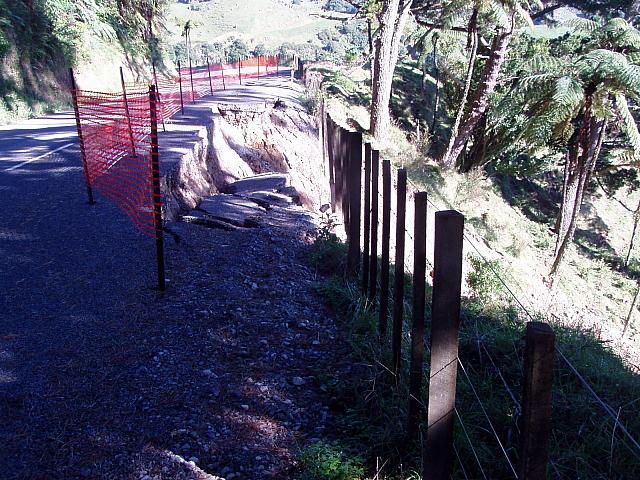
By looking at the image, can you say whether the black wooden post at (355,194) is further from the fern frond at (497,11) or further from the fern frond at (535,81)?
the fern frond at (497,11)

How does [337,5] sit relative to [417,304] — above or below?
above

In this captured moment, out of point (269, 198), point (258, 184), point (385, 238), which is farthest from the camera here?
point (258, 184)

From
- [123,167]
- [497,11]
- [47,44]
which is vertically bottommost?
[123,167]

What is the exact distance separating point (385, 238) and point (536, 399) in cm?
263

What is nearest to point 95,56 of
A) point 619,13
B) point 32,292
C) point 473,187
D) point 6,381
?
point 473,187

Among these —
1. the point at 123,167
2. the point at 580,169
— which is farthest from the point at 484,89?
the point at 123,167

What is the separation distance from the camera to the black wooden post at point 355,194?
18.8 feet

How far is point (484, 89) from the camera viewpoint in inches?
805

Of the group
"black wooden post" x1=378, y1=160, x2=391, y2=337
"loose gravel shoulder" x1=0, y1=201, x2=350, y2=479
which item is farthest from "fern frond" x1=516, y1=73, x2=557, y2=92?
"black wooden post" x1=378, y1=160, x2=391, y2=337

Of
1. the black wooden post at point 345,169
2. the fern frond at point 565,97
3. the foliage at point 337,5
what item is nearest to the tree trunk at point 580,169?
the fern frond at point 565,97

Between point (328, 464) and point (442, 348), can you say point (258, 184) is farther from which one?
point (442, 348)

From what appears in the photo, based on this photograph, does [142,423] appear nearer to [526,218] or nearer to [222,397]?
[222,397]

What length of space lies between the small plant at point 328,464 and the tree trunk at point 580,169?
14.3 metres

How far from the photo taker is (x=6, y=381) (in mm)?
4055
